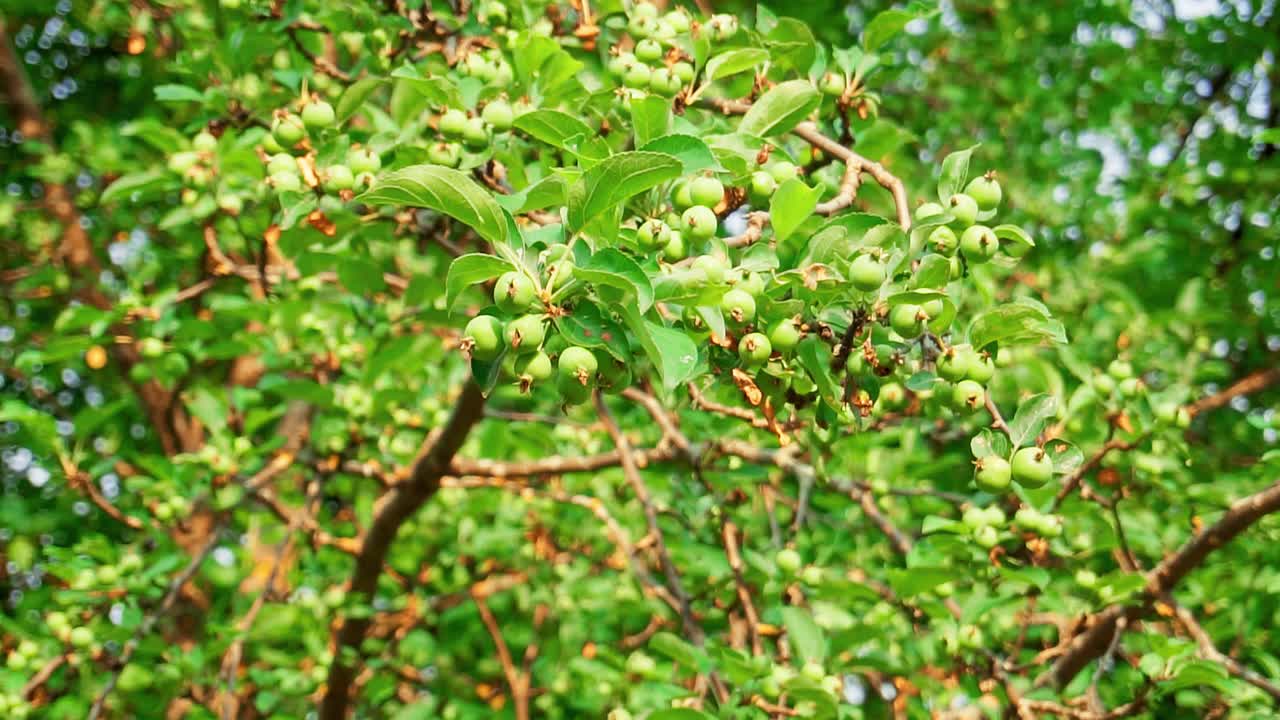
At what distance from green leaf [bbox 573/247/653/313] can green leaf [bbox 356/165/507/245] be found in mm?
145

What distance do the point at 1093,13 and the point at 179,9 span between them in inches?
166

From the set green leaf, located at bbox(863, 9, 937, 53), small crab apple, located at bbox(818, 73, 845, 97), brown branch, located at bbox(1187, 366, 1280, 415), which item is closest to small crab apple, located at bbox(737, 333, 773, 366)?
small crab apple, located at bbox(818, 73, 845, 97)

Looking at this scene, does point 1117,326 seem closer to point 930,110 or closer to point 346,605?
point 930,110

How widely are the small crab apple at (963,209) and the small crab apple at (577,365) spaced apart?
60 cm

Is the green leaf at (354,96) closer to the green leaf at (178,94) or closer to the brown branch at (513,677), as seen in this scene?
the green leaf at (178,94)

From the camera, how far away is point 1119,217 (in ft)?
16.4

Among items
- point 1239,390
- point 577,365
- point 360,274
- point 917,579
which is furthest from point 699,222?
point 1239,390

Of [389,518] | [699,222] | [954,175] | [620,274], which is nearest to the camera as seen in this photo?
[620,274]

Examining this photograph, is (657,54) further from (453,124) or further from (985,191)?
(985,191)

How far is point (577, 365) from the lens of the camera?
4.18 ft

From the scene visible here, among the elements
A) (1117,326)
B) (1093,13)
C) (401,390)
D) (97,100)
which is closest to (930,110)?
(1093,13)

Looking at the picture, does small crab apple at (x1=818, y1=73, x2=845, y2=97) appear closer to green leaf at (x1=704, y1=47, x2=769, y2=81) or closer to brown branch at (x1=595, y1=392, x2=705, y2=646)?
green leaf at (x1=704, y1=47, x2=769, y2=81)

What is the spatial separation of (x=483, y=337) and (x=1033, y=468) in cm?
80

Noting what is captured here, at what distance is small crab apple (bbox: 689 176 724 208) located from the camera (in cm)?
146
